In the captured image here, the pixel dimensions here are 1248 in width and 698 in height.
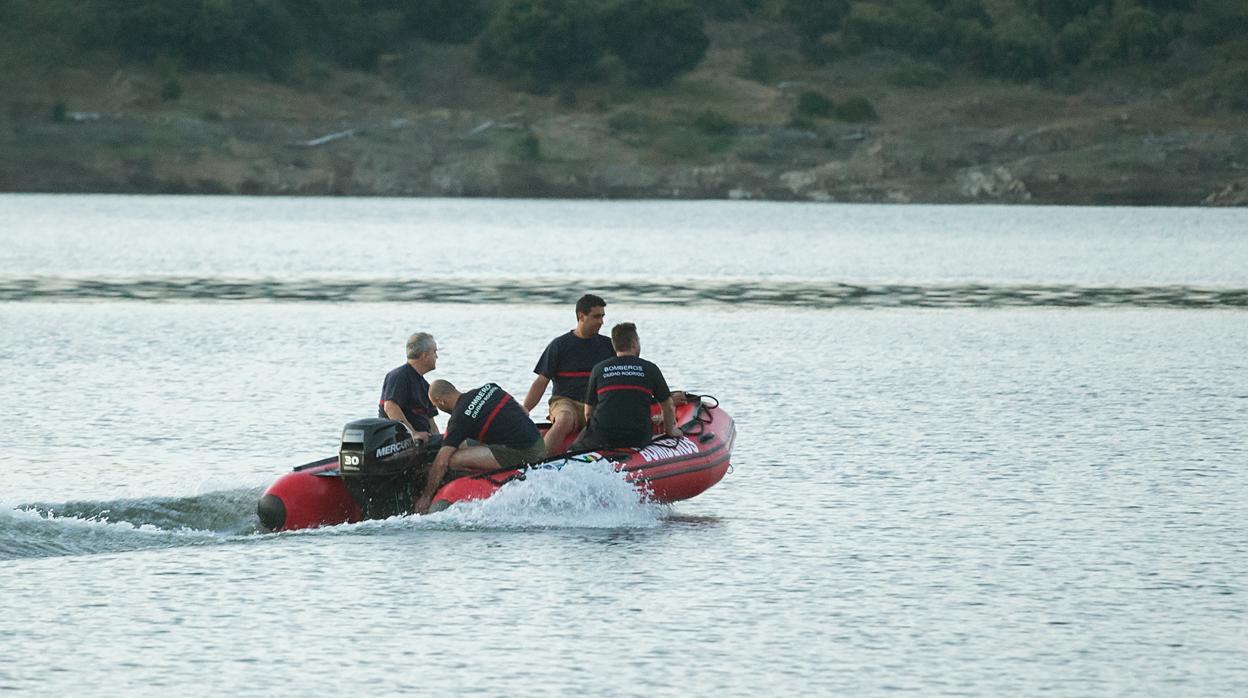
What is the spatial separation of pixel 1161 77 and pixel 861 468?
11288cm

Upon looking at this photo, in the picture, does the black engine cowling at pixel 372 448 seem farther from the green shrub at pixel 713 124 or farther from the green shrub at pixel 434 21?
the green shrub at pixel 434 21

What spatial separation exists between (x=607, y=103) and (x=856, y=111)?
49.0ft

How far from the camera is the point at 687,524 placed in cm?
1611

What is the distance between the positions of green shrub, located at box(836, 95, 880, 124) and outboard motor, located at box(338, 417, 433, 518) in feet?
345

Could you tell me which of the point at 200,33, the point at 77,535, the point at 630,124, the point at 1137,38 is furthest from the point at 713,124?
the point at 77,535

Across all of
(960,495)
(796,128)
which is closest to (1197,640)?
(960,495)

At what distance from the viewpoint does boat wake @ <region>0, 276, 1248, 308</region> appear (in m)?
45.1

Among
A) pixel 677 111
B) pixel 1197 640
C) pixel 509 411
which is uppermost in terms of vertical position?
pixel 677 111

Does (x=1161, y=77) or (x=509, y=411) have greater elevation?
(x=1161, y=77)

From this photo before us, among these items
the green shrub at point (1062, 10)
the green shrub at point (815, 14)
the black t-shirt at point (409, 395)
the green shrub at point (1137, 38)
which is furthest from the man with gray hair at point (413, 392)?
the green shrub at point (1062, 10)

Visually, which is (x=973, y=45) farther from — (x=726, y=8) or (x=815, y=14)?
(x=726, y=8)

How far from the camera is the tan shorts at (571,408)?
16.6 meters

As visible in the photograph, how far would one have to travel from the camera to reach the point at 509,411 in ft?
51.1

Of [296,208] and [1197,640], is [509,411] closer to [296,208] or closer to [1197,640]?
[1197,640]
